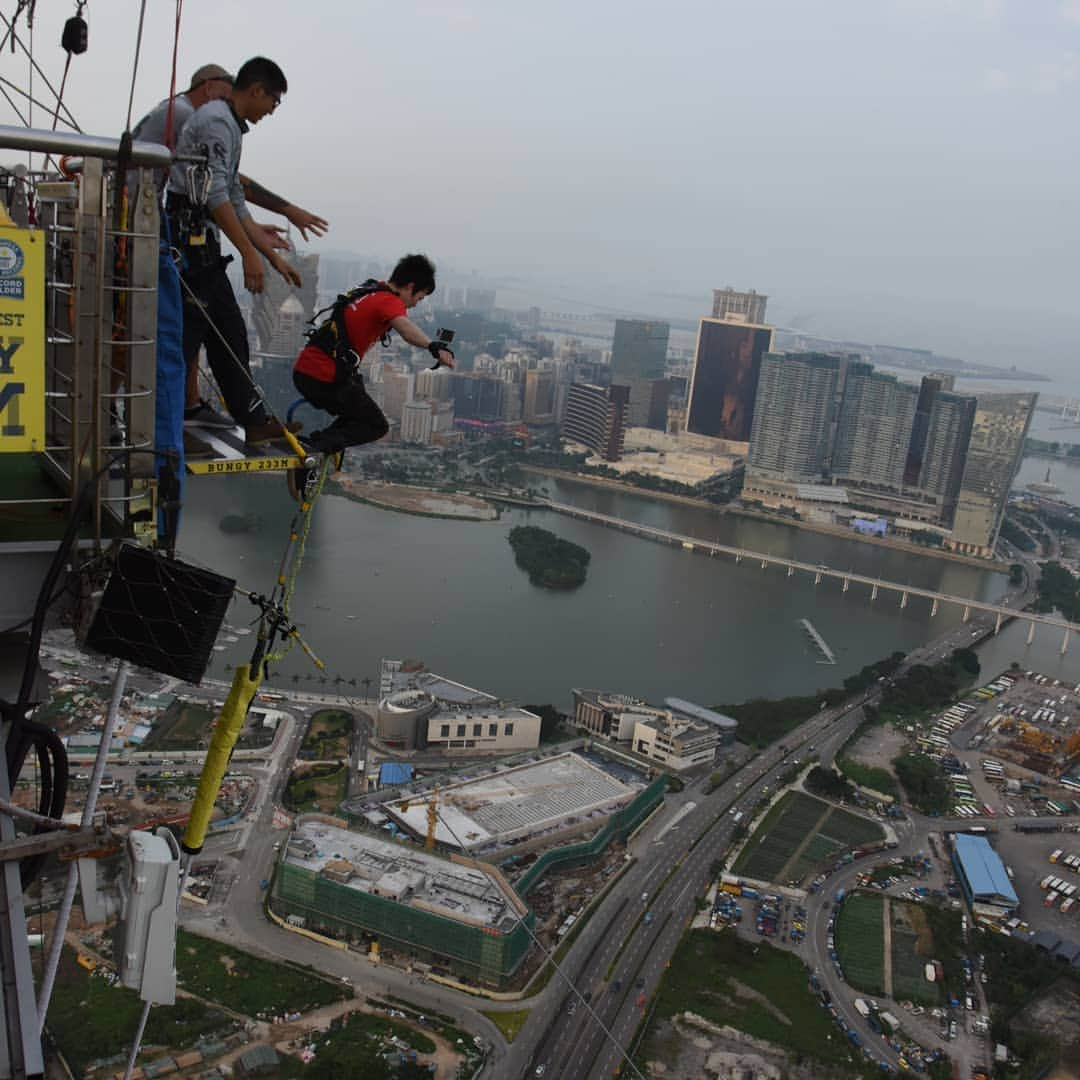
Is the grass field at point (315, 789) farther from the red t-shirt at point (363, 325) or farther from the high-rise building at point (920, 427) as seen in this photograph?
the high-rise building at point (920, 427)

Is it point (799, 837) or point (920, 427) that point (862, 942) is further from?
point (920, 427)

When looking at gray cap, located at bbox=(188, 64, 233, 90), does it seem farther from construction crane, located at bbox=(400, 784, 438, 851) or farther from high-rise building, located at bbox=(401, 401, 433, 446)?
high-rise building, located at bbox=(401, 401, 433, 446)

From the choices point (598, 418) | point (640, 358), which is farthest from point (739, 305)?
point (598, 418)

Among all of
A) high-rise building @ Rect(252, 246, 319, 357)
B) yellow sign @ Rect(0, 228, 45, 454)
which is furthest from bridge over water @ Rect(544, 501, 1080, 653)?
yellow sign @ Rect(0, 228, 45, 454)

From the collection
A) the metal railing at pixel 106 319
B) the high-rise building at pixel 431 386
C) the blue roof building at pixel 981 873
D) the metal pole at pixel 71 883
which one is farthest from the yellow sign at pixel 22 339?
the high-rise building at pixel 431 386

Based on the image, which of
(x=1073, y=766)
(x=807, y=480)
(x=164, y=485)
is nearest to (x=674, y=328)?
(x=807, y=480)

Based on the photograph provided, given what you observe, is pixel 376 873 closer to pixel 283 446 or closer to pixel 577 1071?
pixel 577 1071
